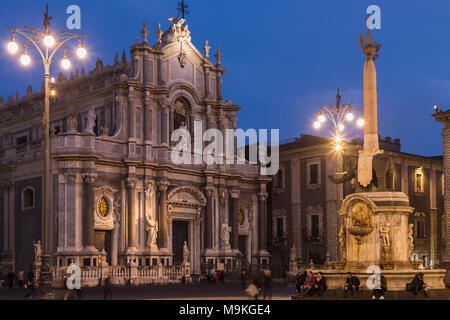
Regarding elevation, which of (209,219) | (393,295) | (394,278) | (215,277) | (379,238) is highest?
(209,219)

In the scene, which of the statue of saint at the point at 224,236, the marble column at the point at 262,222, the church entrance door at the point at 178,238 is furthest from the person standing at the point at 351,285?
the marble column at the point at 262,222

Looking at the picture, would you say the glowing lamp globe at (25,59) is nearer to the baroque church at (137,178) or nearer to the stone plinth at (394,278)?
the stone plinth at (394,278)

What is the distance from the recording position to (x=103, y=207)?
44.0 metres

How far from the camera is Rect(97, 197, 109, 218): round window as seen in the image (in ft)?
144

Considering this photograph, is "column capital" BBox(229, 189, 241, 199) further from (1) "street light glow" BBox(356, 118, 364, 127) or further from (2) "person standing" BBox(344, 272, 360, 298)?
(2) "person standing" BBox(344, 272, 360, 298)

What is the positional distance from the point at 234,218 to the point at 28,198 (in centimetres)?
1446

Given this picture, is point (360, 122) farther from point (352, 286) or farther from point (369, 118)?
point (352, 286)

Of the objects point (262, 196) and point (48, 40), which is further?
point (262, 196)

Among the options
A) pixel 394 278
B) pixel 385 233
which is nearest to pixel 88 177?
pixel 385 233

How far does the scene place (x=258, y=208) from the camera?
178ft

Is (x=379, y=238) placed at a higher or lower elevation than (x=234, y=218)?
lower

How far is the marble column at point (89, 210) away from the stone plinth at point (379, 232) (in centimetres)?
2181
